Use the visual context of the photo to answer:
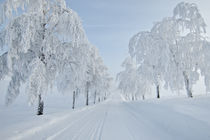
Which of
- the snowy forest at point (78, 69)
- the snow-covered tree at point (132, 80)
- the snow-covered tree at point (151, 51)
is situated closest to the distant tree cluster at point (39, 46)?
the snowy forest at point (78, 69)

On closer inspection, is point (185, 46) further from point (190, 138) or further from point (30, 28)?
point (30, 28)

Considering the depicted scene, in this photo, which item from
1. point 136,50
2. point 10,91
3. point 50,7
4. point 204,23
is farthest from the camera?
point 136,50

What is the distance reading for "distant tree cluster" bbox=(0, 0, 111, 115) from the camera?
6527 millimetres

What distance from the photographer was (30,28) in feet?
22.5

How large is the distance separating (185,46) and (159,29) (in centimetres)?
292

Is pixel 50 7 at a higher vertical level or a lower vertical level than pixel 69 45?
higher

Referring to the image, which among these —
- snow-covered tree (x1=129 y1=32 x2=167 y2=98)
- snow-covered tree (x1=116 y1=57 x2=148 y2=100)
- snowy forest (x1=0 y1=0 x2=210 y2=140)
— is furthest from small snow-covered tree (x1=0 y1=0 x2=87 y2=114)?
snow-covered tree (x1=116 y1=57 x2=148 y2=100)

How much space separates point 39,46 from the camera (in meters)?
7.93

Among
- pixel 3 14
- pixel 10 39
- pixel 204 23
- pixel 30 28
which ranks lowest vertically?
pixel 10 39

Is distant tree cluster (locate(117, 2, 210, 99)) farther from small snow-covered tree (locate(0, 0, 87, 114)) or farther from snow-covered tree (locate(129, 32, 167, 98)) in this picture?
small snow-covered tree (locate(0, 0, 87, 114))

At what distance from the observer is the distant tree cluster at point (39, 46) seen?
653 cm

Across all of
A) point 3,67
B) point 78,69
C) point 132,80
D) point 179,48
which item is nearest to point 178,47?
point 179,48

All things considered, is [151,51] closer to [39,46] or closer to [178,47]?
[178,47]

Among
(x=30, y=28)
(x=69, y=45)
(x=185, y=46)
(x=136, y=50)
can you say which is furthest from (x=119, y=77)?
(x=30, y=28)
